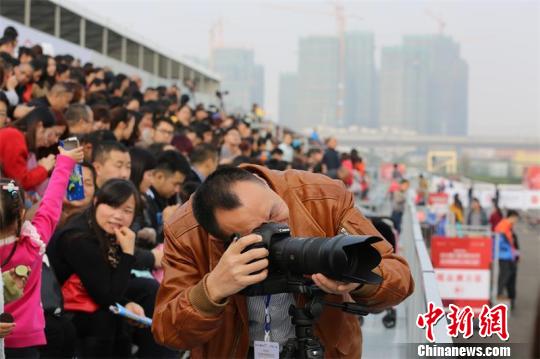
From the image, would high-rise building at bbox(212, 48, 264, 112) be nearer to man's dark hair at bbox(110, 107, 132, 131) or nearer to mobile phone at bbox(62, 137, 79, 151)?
man's dark hair at bbox(110, 107, 132, 131)

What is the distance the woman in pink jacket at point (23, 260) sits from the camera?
3287 mm

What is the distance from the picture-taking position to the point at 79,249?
157 inches

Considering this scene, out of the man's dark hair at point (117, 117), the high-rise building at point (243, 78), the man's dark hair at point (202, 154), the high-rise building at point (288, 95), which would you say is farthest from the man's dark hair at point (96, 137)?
the high-rise building at point (288, 95)

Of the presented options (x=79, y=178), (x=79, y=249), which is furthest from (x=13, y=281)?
(x=79, y=178)

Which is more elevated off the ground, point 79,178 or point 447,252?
point 79,178

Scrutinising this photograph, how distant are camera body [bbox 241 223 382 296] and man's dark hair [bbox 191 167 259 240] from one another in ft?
0.46

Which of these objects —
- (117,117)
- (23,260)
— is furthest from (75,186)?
(117,117)

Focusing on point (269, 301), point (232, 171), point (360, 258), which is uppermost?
point (232, 171)

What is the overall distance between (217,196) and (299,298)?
14.4 inches

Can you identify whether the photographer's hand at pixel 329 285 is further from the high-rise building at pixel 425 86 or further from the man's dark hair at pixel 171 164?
the high-rise building at pixel 425 86

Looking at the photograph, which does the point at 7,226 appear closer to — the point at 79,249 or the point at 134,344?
the point at 79,249

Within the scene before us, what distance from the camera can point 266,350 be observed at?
7.79 feet

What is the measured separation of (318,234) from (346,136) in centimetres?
8255

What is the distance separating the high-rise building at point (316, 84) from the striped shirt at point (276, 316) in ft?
269
